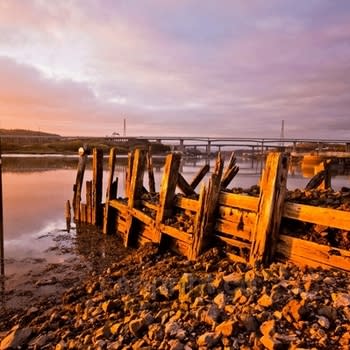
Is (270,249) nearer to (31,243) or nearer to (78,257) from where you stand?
(78,257)

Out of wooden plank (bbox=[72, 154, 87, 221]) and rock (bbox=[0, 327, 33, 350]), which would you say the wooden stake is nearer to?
wooden plank (bbox=[72, 154, 87, 221])

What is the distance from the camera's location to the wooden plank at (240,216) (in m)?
6.67

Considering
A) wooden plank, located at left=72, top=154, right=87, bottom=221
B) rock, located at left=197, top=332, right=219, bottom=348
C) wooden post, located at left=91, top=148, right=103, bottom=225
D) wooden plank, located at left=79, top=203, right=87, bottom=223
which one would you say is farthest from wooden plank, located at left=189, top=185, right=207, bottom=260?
wooden plank, located at left=72, top=154, right=87, bottom=221

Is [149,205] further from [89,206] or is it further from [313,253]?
[313,253]

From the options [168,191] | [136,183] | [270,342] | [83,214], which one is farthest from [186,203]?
[83,214]

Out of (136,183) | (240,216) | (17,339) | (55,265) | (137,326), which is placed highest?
(136,183)

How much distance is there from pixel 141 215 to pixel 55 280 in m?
3.09

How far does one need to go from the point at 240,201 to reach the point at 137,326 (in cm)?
350

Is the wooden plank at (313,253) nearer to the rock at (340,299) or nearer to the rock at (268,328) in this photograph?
the rock at (340,299)

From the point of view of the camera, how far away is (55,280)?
7.72 metres

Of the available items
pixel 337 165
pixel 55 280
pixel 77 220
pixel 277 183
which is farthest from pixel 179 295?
pixel 337 165

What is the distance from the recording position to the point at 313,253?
5621 millimetres

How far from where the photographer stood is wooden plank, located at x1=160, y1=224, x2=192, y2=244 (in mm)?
7791

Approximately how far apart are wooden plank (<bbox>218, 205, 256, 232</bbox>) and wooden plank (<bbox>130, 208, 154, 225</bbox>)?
270cm
